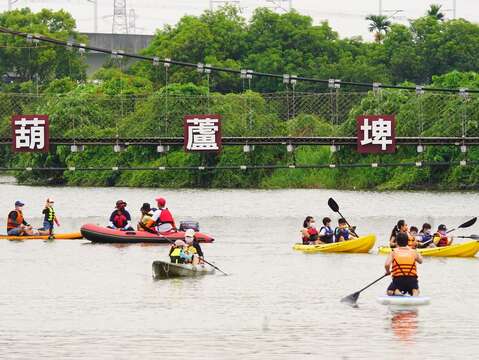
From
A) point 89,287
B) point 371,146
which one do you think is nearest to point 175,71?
point 371,146

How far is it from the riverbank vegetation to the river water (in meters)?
21.3

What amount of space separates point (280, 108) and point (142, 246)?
52182mm

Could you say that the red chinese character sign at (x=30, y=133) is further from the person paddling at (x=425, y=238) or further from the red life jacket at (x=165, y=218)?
the person paddling at (x=425, y=238)

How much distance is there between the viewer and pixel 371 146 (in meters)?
73.1

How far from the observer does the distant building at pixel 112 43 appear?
6329 inches

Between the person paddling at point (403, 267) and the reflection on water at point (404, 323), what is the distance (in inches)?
21.7

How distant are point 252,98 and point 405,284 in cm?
5702

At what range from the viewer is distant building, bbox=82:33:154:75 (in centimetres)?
16075

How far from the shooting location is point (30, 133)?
71.6 meters

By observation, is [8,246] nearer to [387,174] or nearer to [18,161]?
[387,174]

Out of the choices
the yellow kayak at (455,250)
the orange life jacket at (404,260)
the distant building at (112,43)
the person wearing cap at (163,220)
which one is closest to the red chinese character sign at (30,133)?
the person wearing cap at (163,220)

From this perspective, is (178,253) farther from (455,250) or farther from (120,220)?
(120,220)

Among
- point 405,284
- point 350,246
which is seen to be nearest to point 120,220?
point 350,246

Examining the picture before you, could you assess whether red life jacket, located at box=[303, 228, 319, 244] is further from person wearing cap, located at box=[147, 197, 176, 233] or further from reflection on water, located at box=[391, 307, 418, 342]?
reflection on water, located at box=[391, 307, 418, 342]
